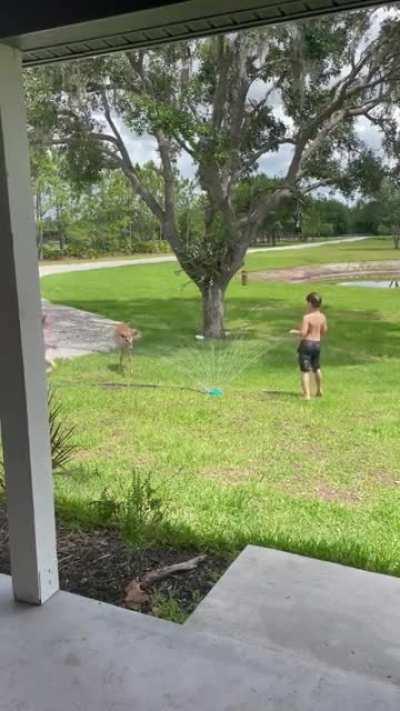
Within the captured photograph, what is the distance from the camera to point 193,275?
2.56m

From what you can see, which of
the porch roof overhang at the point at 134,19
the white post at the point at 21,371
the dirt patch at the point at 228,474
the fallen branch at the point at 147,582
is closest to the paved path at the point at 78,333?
the dirt patch at the point at 228,474

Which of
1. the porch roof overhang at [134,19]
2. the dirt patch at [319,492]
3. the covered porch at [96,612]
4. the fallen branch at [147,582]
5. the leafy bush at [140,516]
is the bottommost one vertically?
the dirt patch at [319,492]

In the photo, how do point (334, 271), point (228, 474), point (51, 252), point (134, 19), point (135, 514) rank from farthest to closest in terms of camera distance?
point (228, 474), point (51, 252), point (334, 271), point (135, 514), point (134, 19)

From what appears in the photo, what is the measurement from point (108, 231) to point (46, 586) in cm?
165

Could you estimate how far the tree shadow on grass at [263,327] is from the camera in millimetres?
2387

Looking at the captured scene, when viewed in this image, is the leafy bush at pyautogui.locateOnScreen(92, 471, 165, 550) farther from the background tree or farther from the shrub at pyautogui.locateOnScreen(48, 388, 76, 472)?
the background tree

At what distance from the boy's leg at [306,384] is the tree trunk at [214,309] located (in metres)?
0.45

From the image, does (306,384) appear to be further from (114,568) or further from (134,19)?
(134,19)

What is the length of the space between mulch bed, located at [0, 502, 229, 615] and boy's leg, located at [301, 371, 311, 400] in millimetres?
1006

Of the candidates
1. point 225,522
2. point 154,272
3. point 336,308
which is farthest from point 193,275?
point 225,522

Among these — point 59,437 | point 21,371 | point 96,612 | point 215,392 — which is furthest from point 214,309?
point 96,612

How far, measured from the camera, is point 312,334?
94.7 inches

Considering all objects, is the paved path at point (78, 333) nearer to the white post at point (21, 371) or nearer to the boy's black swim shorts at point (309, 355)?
the boy's black swim shorts at point (309, 355)

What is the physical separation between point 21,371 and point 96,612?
0.67 metres
